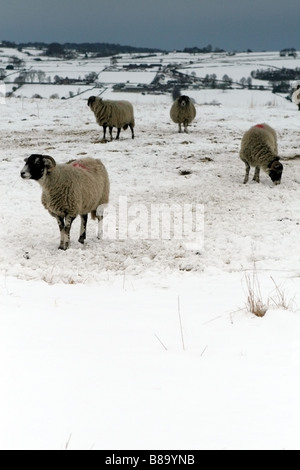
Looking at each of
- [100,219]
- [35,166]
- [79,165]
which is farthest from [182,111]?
[35,166]

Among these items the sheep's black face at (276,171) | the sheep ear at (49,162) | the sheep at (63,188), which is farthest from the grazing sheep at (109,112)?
the sheep ear at (49,162)

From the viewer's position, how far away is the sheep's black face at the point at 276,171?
10859mm

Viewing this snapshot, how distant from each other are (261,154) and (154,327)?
827 centimetres

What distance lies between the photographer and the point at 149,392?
2590 mm

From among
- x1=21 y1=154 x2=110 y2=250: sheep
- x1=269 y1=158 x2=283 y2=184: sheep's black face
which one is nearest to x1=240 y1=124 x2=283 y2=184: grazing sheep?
x1=269 y1=158 x2=283 y2=184: sheep's black face

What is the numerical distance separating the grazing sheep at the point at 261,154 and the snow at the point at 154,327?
1.12 ft

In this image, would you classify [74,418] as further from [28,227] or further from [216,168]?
[216,168]

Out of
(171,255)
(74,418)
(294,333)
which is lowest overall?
(171,255)

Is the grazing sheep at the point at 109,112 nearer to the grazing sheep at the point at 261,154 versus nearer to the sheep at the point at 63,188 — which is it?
the grazing sheep at the point at 261,154

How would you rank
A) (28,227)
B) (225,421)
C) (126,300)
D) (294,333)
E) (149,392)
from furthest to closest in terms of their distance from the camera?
(28,227), (126,300), (294,333), (149,392), (225,421)

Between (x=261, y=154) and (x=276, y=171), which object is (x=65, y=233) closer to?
(x=276, y=171)

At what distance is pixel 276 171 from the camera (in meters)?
10.9
